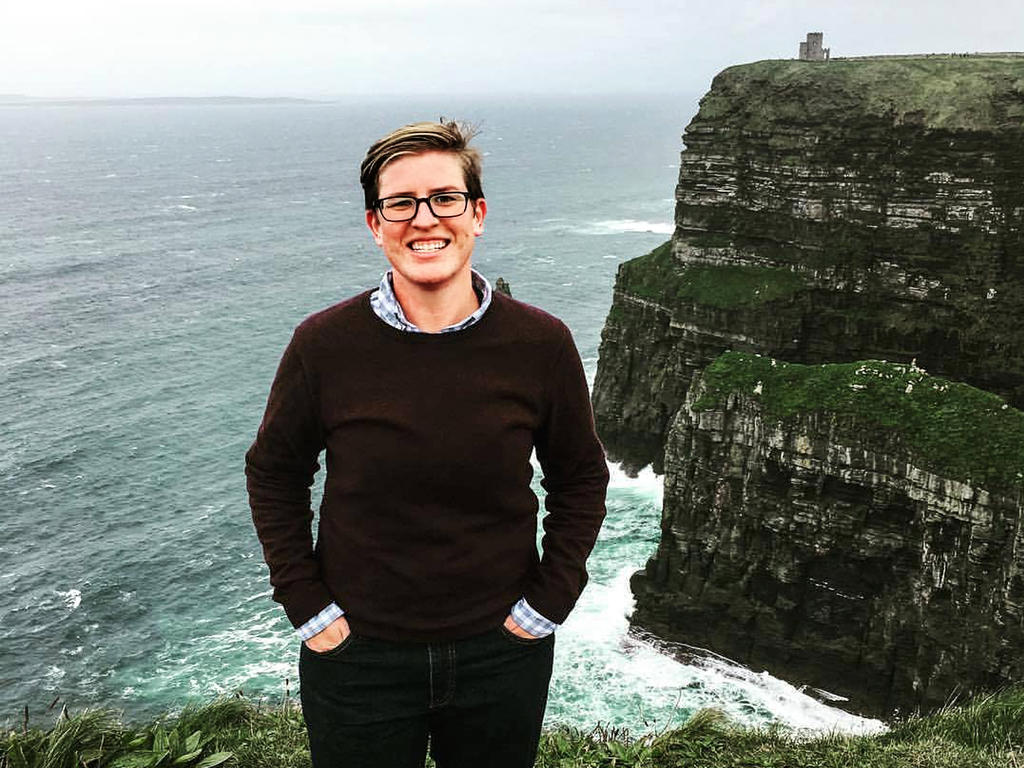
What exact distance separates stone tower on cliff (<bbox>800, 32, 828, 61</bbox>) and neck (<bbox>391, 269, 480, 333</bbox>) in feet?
175

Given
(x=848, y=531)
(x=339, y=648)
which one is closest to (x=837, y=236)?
(x=848, y=531)

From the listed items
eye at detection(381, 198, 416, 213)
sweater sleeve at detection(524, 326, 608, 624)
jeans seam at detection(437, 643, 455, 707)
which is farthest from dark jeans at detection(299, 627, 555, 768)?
eye at detection(381, 198, 416, 213)

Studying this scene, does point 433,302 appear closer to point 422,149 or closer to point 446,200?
point 446,200

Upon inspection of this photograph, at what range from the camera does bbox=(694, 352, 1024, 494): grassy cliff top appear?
93.2 ft

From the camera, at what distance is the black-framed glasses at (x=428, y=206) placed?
5480mm

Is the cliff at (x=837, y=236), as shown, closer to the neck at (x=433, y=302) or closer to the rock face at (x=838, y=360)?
the rock face at (x=838, y=360)

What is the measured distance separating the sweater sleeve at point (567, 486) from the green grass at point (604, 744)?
5.24 m

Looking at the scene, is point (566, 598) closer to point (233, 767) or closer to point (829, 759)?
point (233, 767)

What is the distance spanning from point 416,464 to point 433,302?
0.96m

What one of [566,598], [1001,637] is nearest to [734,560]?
[1001,637]

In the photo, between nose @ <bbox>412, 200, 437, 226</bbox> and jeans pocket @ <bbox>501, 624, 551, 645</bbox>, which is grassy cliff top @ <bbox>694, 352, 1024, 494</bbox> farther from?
nose @ <bbox>412, 200, 437, 226</bbox>

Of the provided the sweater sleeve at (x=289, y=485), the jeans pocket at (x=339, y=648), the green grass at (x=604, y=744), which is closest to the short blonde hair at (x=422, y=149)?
the sweater sleeve at (x=289, y=485)

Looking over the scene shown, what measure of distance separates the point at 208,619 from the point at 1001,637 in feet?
92.9

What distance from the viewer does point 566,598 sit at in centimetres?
588
